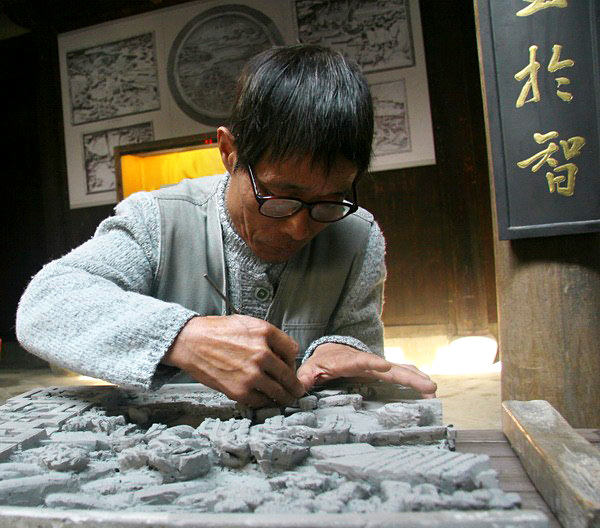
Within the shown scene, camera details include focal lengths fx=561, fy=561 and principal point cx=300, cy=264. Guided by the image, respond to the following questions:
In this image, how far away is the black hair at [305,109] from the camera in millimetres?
1232

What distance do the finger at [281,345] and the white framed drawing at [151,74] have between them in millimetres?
3571

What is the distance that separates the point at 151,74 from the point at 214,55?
593 millimetres

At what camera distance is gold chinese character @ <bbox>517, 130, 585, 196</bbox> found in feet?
6.22

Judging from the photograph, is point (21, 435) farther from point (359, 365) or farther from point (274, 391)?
point (359, 365)

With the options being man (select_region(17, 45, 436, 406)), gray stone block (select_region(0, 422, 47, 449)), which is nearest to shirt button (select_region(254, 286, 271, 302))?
man (select_region(17, 45, 436, 406))

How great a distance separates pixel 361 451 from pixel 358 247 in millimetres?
906

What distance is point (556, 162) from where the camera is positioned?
190 cm

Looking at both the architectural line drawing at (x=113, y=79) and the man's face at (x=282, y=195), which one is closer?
the man's face at (x=282, y=195)

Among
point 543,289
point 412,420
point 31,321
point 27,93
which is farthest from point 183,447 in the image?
point 27,93

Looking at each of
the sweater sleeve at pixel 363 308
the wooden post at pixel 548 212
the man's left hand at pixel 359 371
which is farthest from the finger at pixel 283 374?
the wooden post at pixel 548 212

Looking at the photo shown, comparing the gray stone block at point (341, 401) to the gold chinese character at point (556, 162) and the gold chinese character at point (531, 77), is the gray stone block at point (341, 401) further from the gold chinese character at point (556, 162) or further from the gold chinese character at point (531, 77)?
the gold chinese character at point (531, 77)

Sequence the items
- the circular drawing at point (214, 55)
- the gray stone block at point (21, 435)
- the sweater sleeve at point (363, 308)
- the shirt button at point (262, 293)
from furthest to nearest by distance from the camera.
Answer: the circular drawing at point (214, 55) → the sweater sleeve at point (363, 308) → the shirt button at point (262, 293) → the gray stone block at point (21, 435)

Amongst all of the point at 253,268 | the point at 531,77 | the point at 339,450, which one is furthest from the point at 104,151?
the point at 339,450

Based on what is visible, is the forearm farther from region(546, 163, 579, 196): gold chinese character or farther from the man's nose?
region(546, 163, 579, 196): gold chinese character
